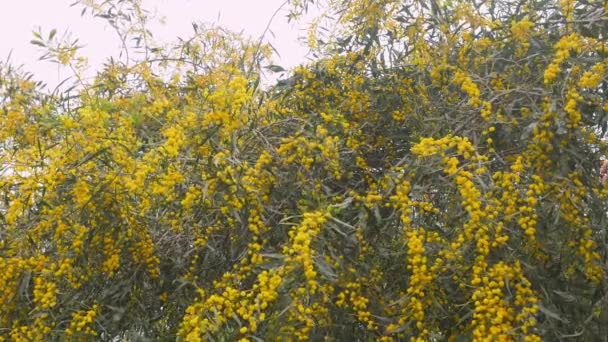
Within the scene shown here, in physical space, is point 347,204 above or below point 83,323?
above

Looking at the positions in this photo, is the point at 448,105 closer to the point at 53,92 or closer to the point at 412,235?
the point at 412,235

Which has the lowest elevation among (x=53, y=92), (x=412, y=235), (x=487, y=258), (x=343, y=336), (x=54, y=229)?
(x=343, y=336)

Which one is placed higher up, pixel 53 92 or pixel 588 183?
pixel 53 92

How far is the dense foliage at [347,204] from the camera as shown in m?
2.54

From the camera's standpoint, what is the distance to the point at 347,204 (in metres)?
2.69

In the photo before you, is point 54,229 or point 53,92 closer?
point 54,229

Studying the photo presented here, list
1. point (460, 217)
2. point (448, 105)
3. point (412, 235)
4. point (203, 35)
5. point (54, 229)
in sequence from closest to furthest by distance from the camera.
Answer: point (412, 235) → point (460, 217) → point (54, 229) → point (448, 105) → point (203, 35)

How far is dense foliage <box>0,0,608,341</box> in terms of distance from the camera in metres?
2.54

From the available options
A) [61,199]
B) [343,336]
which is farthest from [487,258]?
[61,199]

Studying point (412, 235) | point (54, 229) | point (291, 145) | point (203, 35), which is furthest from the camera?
point (203, 35)

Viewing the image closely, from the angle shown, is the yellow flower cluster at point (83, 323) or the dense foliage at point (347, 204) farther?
the yellow flower cluster at point (83, 323)

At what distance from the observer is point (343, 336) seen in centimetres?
293

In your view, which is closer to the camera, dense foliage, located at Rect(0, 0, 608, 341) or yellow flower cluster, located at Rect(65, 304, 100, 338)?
dense foliage, located at Rect(0, 0, 608, 341)

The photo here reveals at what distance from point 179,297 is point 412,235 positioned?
108 centimetres
